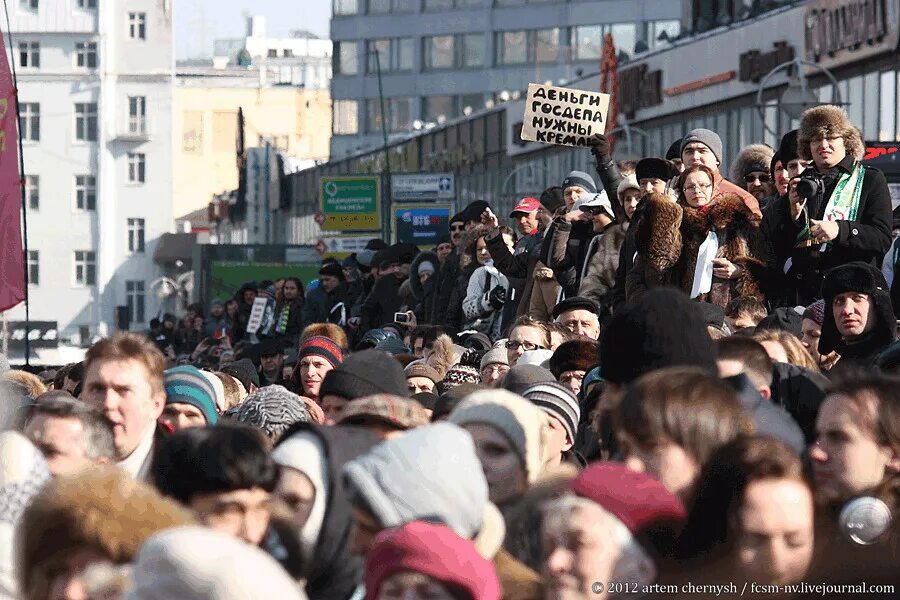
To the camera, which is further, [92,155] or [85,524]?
[92,155]

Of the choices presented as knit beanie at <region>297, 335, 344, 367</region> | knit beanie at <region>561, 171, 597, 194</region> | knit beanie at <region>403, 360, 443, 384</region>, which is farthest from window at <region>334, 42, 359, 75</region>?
knit beanie at <region>403, 360, 443, 384</region>

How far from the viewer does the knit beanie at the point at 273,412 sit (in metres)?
7.92

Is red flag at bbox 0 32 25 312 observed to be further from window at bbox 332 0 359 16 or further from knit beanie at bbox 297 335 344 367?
window at bbox 332 0 359 16

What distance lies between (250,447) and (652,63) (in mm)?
38784

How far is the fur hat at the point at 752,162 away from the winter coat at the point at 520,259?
194cm

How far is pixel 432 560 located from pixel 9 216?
622cm

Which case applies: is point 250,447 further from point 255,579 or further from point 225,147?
point 225,147

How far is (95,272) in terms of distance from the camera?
106 m

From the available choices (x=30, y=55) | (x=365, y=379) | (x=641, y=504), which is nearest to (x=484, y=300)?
(x=365, y=379)

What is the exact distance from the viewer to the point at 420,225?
40.5 meters

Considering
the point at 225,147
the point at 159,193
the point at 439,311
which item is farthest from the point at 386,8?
the point at 439,311

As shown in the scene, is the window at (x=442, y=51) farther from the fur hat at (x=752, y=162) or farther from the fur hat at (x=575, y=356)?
the fur hat at (x=575, y=356)

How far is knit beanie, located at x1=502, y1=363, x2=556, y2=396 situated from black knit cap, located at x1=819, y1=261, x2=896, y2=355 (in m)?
1.17

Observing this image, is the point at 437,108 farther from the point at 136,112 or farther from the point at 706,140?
the point at 706,140
